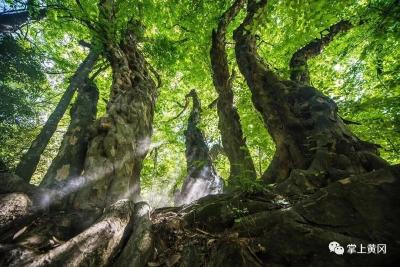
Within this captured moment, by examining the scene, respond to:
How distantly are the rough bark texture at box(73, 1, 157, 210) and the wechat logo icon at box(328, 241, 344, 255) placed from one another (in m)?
3.02

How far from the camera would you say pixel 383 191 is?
2426mm

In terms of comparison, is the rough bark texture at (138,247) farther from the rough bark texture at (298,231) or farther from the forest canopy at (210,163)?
the rough bark texture at (298,231)

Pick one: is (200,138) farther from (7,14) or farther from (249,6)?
(7,14)

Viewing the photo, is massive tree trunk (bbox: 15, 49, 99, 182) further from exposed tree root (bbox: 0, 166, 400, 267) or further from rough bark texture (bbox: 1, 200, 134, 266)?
rough bark texture (bbox: 1, 200, 134, 266)

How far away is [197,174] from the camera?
8.81 meters

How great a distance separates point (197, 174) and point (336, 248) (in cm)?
688

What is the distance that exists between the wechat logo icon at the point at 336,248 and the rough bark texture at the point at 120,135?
3.02m

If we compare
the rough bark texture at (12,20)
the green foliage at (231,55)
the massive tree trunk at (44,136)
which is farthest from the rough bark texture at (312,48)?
the rough bark texture at (12,20)

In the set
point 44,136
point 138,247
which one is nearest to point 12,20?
point 44,136

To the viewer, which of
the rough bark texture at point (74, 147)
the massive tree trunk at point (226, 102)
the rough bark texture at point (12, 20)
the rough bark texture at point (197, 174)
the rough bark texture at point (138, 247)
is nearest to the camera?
the rough bark texture at point (138, 247)

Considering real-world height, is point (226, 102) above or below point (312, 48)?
below

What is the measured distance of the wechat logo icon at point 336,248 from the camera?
2050mm

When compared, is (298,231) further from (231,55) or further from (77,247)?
(231,55)

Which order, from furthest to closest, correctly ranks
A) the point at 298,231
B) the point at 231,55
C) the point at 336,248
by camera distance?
the point at 231,55 < the point at 298,231 < the point at 336,248
